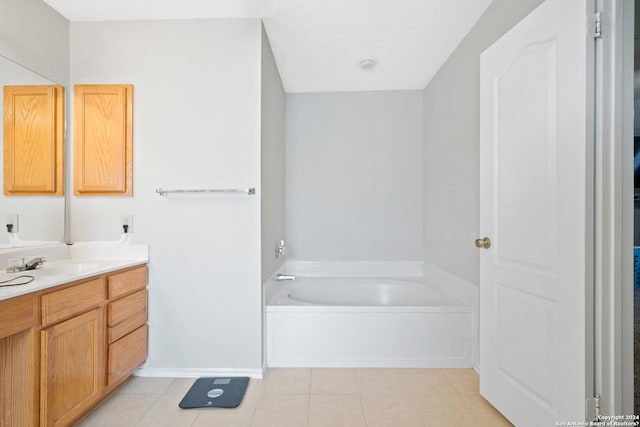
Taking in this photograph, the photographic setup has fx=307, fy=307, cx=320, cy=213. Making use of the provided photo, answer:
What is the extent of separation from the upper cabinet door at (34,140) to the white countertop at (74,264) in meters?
0.40

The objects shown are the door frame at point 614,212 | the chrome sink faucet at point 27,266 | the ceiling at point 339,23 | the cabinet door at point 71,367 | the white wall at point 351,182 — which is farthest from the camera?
the white wall at point 351,182

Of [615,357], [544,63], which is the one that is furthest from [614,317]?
[544,63]

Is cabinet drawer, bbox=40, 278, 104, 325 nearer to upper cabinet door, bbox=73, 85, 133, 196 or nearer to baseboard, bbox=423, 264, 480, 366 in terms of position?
upper cabinet door, bbox=73, 85, 133, 196

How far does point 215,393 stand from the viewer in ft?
6.03

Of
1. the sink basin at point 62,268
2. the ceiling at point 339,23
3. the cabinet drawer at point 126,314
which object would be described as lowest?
the cabinet drawer at point 126,314

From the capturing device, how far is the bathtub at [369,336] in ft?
7.13

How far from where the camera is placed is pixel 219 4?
192cm

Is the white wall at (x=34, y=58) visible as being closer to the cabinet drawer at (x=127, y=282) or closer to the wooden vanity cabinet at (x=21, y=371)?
the cabinet drawer at (x=127, y=282)

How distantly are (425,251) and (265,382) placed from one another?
1.97 m

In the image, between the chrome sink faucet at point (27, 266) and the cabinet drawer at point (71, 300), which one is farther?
the chrome sink faucet at point (27, 266)

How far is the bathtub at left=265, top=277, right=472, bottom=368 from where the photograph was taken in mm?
2174

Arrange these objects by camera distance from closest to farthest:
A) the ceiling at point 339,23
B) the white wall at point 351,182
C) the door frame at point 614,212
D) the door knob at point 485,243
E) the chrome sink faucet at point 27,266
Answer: the door frame at point 614,212 → the chrome sink faucet at point 27,266 → the door knob at point 485,243 → the ceiling at point 339,23 → the white wall at point 351,182

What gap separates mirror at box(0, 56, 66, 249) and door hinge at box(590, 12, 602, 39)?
9.13ft

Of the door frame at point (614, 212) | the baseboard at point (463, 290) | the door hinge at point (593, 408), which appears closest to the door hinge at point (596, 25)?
the door frame at point (614, 212)
